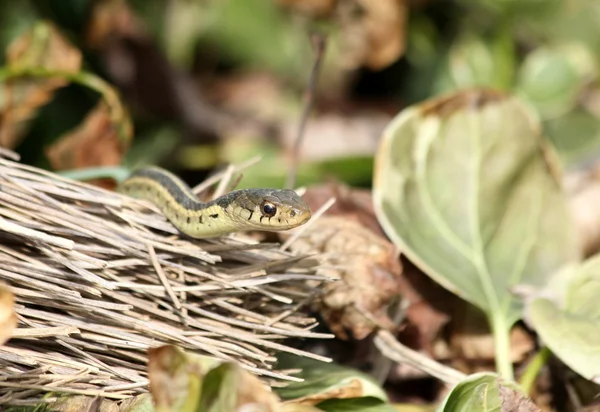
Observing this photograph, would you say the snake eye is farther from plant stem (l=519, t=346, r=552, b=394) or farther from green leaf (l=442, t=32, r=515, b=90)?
green leaf (l=442, t=32, r=515, b=90)

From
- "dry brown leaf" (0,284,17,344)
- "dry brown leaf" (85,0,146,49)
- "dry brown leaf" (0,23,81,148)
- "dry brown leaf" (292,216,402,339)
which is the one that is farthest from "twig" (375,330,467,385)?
"dry brown leaf" (85,0,146,49)

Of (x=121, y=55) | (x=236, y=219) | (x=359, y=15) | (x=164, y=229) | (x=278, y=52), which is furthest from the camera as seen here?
(x=278, y=52)

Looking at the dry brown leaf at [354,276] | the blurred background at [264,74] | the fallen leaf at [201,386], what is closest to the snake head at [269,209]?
the dry brown leaf at [354,276]

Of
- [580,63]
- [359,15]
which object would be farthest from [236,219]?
[580,63]

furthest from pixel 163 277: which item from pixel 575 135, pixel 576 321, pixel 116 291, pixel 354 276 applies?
pixel 575 135

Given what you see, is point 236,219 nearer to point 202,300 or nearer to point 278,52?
point 202,300
